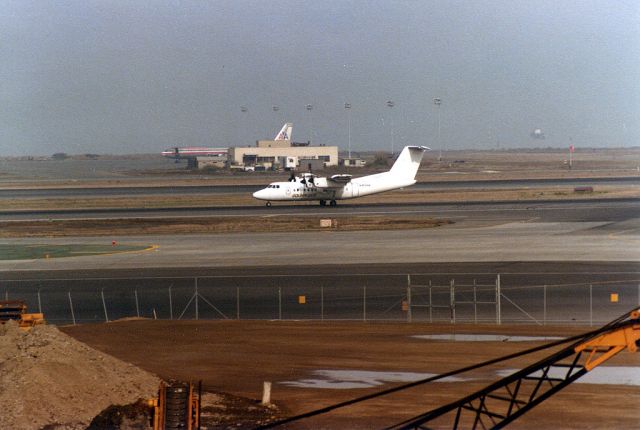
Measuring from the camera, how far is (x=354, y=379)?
28094 mm

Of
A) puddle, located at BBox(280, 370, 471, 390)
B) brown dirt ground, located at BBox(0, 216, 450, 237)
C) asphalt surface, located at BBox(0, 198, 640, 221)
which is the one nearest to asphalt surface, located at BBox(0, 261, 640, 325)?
puddle, located at BBox(280, 370, 471, 390)

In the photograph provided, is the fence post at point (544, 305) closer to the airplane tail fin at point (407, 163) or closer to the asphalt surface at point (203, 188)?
the airplane tail fin at point (407, 163)

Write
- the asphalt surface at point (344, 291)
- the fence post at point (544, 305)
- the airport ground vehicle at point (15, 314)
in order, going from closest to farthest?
1. the airport ground vehicle at point (15, 314)
2. the fence post at point (544, 305)
3. the asphalt surface at point (344, 291)

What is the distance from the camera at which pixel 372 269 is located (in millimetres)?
50094

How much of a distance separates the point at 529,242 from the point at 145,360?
34741 mm

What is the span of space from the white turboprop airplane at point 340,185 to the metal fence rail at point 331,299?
4466 cm

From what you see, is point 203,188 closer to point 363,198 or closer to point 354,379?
point 363,198

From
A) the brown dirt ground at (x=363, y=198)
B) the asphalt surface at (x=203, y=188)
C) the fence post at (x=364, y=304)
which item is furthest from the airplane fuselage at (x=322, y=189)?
the fence post at (x=364, y=304)

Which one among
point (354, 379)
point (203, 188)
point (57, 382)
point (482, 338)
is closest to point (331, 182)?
point (203, 188)

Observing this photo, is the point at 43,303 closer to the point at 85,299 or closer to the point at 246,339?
the point at 85,299

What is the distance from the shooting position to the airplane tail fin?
95.6m

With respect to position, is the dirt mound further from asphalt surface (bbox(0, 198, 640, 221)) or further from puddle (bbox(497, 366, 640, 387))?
asphalt surface (bbox(0, 198, 640, 221))

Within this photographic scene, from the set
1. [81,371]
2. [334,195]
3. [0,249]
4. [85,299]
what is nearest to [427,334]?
[81,371]

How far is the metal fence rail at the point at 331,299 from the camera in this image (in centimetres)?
3856
